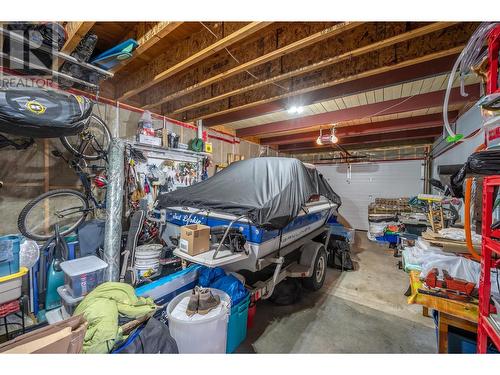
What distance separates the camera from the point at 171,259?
128 inches

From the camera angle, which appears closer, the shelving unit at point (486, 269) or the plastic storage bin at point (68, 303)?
the shelving unit at point (486, 269)

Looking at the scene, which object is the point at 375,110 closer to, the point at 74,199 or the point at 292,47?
the point at 292,47

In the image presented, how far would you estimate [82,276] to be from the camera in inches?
86.3

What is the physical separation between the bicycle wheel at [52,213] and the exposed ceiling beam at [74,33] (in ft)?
6.15

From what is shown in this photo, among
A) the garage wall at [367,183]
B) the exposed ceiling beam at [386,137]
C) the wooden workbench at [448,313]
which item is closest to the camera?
the wooden workbench at [448,313]

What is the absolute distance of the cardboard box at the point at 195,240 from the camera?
1.91 m

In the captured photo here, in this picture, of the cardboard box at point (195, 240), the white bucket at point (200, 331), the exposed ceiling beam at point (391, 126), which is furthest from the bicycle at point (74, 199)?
the exposed ceiling beam at point (391, 126)

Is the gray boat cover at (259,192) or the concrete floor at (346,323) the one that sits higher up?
the gray boat cover at (259,192)

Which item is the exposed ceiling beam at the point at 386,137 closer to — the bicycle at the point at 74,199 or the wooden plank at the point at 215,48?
the wooden plank at the point at 215,48

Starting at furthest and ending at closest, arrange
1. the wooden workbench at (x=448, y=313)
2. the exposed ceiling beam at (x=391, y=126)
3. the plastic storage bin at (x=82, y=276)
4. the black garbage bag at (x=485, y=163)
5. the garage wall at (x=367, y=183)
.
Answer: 1. the garage wall at (x=367, y=183)
2. the exposed ceiling beam at (x=391, y=126)
3. the plastic storage bin at (x=82, y=276)
4. the wooden workbench at (x=448, y=313)
5. the black garbage bag at (x=485, y=163)

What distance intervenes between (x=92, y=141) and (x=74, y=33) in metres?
1.77

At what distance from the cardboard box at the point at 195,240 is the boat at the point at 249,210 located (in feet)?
0.18

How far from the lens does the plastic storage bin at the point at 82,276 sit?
215 cm

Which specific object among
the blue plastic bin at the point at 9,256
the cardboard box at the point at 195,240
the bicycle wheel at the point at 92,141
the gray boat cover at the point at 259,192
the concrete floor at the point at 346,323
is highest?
the bicycle wheel at the point at 92,141
